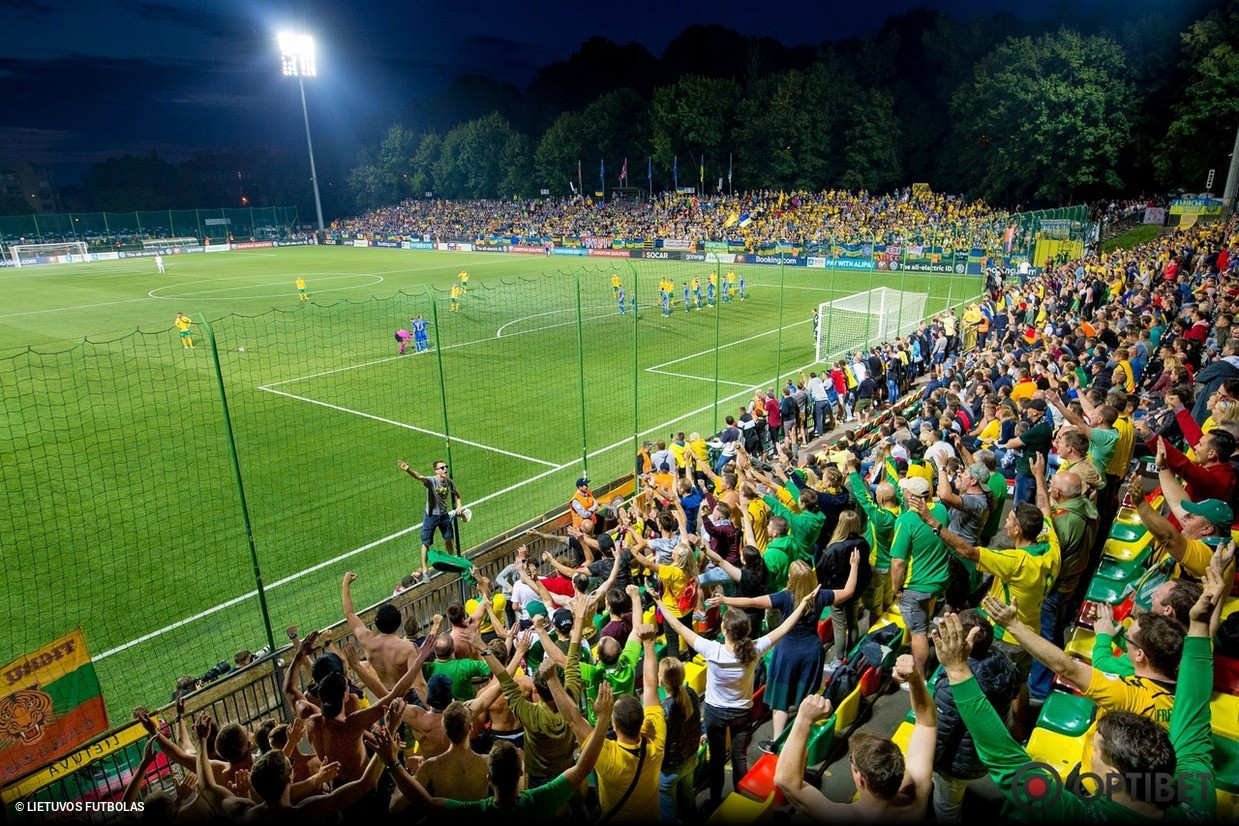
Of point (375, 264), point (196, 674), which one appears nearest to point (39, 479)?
point (196, 674)

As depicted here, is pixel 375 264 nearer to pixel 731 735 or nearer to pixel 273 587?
pixel 273 587

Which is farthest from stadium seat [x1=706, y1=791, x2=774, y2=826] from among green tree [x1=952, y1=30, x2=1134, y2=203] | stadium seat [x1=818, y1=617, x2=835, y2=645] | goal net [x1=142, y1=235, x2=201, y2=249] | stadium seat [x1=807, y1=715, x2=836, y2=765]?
goal net [x1=142, y1=235, x2=201, y2=249]

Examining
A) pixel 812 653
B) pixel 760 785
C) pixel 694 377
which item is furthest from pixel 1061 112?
pixel 760 785

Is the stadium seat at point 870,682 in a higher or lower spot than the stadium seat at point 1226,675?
lower

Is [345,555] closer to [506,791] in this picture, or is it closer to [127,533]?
[127,533]

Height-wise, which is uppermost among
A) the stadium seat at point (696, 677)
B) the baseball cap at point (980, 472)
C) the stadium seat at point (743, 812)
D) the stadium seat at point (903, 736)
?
the baseball cap at point (980, 472)

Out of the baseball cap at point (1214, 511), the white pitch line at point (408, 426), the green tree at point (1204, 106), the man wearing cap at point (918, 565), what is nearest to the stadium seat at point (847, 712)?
the man wearing cap at point (918, 565)

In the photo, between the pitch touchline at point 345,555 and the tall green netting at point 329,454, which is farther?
the tall green netting at point 329,454

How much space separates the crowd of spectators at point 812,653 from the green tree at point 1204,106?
46.2 meters

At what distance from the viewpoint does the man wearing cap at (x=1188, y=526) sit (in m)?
4.07

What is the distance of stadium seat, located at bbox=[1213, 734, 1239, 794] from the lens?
10.3 feet

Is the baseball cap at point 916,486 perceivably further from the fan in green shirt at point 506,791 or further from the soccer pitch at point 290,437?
the soccer pitch at point 290,437

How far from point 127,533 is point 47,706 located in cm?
676

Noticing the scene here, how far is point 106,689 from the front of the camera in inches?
326
